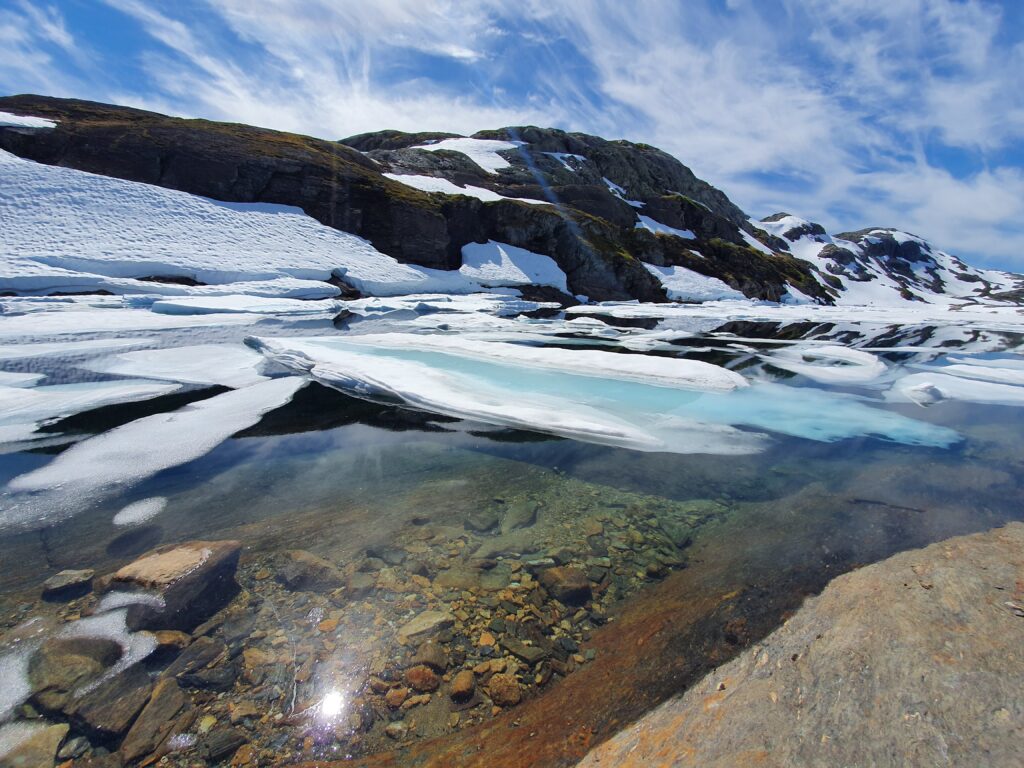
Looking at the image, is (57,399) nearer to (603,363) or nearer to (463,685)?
(463,685)

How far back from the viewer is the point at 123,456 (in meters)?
6.26

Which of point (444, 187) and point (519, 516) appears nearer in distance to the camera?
point (519, 516)

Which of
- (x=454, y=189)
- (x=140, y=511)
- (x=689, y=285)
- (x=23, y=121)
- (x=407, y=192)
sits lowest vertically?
(x=140, y=511)

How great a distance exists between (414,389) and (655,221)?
68917 millimetres

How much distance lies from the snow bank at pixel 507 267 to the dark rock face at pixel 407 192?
134 cm

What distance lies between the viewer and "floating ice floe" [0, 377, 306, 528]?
5.06m

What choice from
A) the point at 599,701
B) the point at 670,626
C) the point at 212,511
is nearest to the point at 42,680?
the point at 212,511

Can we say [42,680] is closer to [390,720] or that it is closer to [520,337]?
[390,720]

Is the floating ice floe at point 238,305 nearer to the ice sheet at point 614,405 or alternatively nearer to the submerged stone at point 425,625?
the ice sheet at point 614,405

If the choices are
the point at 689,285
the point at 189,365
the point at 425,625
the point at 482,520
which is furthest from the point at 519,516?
the point at 689,285

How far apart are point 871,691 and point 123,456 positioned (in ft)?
27.4

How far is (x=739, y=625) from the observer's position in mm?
3357

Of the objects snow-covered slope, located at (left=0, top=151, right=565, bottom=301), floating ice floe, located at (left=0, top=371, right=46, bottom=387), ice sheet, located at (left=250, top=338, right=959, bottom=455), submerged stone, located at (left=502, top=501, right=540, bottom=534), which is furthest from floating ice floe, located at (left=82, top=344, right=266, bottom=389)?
submerged stone, located at (left=502, top=501, right=540, bottom=534)

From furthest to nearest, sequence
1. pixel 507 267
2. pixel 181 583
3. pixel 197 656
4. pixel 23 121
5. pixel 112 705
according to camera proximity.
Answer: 1. pixel 507 267
2. pixel 23 121
3. pixel 181 583
4. pixel 197 656
5. pixel 112 705
